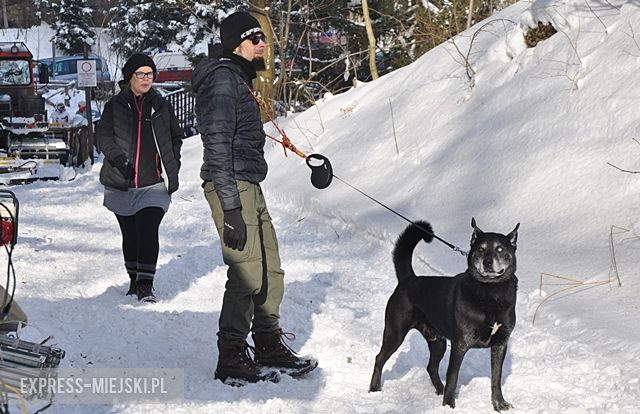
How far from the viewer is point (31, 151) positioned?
51.9 ft

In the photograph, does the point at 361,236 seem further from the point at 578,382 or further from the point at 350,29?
the point at 350,29

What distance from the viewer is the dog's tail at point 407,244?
4.71 metres

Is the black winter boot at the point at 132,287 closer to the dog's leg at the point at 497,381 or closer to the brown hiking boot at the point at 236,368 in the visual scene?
the brown hiking boot at the point at 236,368

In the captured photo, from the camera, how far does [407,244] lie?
472cm

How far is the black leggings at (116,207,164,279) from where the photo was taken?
262 inches

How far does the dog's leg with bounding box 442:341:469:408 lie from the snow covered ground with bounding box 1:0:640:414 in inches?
2.6

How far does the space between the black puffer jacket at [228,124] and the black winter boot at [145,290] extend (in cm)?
203

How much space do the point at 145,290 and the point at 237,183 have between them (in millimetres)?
2150

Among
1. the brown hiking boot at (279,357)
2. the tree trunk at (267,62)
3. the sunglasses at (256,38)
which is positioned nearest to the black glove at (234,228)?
the brown hiking boot at (279,357)

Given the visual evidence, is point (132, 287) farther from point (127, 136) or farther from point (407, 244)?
point (407, 244)

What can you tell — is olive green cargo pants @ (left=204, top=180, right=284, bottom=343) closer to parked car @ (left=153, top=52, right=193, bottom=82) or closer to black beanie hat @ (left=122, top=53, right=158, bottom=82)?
black beanie hat @ (left=122, top=53, right=158, bottom=82)

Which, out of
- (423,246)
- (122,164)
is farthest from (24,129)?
(423,246)

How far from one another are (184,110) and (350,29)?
4.96 m

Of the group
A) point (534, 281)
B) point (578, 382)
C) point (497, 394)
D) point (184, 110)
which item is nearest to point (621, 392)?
point (578, 382)
